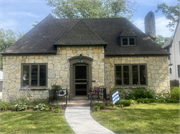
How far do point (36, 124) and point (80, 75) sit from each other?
4.75m

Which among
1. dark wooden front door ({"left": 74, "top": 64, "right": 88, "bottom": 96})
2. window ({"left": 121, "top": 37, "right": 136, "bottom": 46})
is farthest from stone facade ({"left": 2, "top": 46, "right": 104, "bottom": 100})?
window ({"left": 121, "top": 37, "right": 136, "bottom": 46})

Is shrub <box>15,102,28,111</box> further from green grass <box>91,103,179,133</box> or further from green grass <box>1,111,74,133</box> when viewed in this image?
green grass <box>91,103,179,133</box>

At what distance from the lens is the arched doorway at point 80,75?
369 inches

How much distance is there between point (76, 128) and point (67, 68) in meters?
5.17

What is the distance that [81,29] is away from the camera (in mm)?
10148

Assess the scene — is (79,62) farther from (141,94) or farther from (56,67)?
(141,94)

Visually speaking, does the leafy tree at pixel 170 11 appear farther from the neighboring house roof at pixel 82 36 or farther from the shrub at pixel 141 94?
the shrub at pixel 141 94

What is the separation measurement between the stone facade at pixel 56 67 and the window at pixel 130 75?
7.16 feet

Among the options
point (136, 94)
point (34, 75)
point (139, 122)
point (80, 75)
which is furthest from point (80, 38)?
point (139, 122)

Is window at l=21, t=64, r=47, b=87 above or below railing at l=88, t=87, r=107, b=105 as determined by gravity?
above

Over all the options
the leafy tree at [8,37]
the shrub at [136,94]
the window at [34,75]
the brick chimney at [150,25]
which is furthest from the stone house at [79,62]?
the leafy tree at [8,37]

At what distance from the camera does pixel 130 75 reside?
35.8 ft

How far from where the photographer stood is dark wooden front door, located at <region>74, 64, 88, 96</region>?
946 cm

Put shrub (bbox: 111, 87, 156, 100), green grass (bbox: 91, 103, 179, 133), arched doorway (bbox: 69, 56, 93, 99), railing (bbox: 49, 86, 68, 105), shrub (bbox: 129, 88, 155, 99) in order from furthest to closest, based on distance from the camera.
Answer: shrub (bbox: 129, 88, 155, 99), shrub (bbox: 111, 87, 156, 100), arched doorway (bbox: 69, 56, 93, 99), railing (bbox: 49, 86, 68, 105), green grass (bbox: 91, 103, 179, 133)
